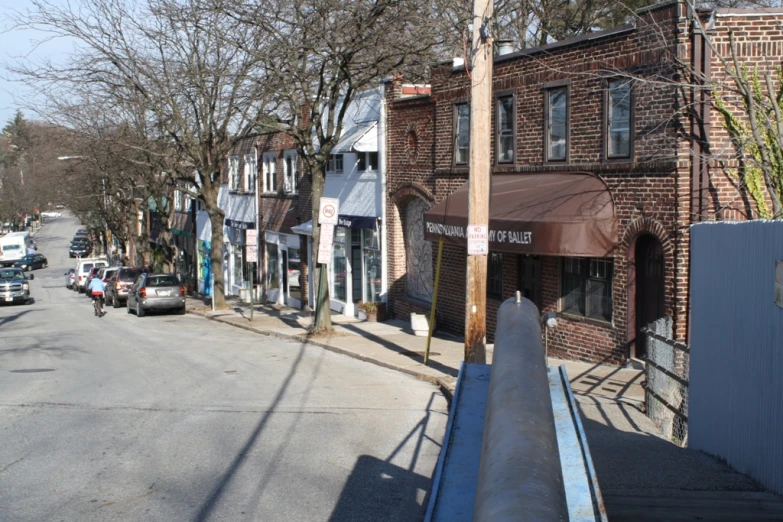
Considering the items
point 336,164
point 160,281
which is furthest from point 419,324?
point 160,281

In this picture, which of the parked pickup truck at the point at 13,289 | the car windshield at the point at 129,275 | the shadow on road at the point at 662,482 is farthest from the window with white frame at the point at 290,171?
the shadow on road at the point at 662,482

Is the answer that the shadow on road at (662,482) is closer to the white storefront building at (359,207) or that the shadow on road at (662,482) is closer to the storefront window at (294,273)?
the white storefront building at (359,207)

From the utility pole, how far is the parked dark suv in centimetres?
2747

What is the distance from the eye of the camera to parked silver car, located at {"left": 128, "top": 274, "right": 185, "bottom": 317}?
107 ft

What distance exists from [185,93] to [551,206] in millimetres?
15640

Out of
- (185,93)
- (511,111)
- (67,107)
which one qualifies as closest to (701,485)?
(511,111)

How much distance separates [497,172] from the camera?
1933 centimetres

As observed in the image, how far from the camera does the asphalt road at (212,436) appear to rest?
8.33 meters

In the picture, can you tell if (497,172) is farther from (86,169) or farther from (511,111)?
(86,169)

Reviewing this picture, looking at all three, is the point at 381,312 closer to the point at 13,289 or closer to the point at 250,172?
the point at 250,172

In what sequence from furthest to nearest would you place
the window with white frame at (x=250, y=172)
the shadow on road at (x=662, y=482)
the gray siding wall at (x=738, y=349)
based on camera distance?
1. the window with white frame at (x=250, y=172)
2. the gray siding wall at (x=738, y=349)
3. the shadow on road at (x=662, y=482)

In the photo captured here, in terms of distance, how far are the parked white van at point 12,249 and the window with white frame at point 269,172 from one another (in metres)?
51.0

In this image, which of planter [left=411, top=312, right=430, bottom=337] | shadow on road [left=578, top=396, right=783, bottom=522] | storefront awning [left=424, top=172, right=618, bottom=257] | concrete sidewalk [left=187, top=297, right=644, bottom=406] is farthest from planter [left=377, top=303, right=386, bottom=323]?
shadow on road [left=578, top=396, right=783, bottom=522]

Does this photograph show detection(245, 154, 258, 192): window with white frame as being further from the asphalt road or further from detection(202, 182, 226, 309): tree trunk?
the asphalt road
